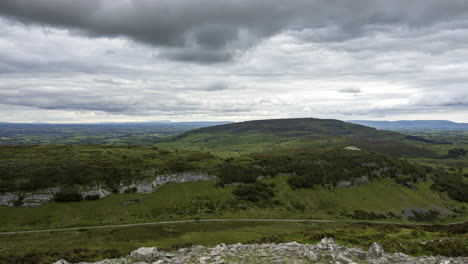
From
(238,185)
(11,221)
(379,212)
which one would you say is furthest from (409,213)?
(11,221)

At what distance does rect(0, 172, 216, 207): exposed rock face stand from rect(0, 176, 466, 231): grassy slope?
251cm

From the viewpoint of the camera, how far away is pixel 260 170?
Answer: 382 feet

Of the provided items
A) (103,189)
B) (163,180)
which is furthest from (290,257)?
(163,180)

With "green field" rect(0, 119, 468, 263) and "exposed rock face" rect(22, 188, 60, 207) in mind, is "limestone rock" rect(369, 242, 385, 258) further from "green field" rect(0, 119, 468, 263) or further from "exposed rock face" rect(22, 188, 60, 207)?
"exposed rock face" rect(22, 188, 60, 207)

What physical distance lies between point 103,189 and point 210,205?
39.0m

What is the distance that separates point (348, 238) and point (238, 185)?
226ft

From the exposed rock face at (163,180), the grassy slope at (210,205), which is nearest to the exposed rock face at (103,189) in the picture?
the exposed rock face at (163,180)

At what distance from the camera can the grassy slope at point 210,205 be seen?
68.7 meters

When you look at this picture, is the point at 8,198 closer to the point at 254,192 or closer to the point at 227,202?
the point at 227,202

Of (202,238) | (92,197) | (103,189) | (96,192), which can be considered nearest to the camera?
(202,238)

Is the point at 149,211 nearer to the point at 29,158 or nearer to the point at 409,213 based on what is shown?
the point at 29,158

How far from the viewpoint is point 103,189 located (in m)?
84.0

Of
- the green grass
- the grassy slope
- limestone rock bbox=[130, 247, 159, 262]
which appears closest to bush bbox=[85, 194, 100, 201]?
the grassy slope

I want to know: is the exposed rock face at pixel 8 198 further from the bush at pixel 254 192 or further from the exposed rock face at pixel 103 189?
the bush at pixel 254 192
